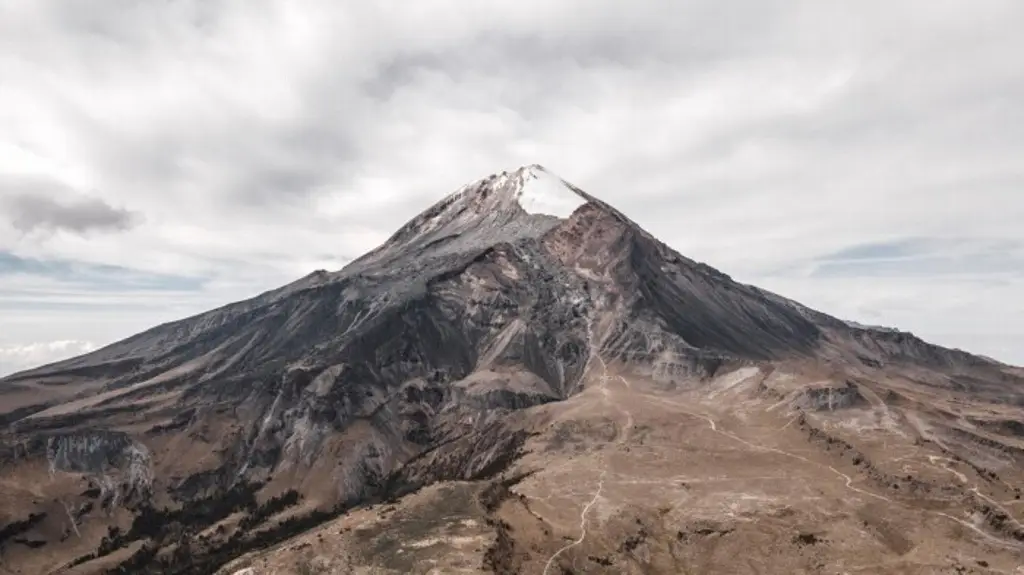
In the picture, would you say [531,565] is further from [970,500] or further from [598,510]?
[970,500]

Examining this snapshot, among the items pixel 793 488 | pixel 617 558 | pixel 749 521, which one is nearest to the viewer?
pixel 617 558

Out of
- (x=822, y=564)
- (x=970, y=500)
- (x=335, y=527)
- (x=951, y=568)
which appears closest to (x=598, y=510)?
(x=822, y=564)

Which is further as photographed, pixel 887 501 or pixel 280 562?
pixel 887 501

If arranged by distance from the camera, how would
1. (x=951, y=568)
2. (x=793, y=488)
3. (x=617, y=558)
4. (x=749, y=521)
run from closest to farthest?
(x=951, y=568), (x=617, y=558), (x=749, y=521), (x=793, y=488)

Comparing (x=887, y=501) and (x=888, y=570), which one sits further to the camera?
(x=887, y=501)

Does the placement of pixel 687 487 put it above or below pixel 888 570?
above

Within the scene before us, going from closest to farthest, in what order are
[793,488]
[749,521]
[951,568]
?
[951,568] → [749,521] → [793,488]

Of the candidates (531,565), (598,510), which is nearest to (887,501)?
(598,510)

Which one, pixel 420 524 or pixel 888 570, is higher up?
pixel 420 524

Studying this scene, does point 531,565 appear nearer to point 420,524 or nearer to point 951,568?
point 420,524
